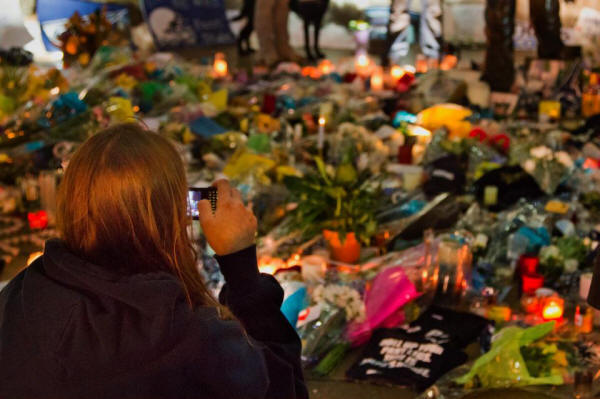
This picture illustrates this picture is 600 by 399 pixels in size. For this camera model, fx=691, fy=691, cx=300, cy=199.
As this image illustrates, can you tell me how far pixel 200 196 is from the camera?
151 centimetres

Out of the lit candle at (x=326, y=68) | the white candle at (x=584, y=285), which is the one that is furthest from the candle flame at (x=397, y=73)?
the white candle at (x=584, y=285)

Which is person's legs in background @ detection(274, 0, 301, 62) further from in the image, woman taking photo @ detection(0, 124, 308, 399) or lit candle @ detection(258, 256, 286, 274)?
woman taking photo @ detection(0, 124, 308, 399)

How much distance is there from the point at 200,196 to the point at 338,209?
1826 millimetres

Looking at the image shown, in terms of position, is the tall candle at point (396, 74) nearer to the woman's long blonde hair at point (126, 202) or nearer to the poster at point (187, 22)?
the poster at point (187, 22)

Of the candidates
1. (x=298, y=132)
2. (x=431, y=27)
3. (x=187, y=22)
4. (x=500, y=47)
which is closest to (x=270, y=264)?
(x=298, y=132)

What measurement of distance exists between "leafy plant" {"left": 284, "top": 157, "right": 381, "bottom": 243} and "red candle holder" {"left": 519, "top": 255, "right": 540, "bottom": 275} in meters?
0.72

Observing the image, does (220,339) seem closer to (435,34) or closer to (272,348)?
(272,348)

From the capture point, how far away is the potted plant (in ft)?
10.8

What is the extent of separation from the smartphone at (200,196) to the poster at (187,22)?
9.52 m

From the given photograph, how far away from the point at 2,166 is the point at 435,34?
721 centimetres

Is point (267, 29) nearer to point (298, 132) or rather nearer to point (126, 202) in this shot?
point (298, 132)

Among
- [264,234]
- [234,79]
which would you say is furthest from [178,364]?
[234,79]

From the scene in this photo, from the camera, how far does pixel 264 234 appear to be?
145 inches

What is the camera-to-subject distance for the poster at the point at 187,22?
10523mm
